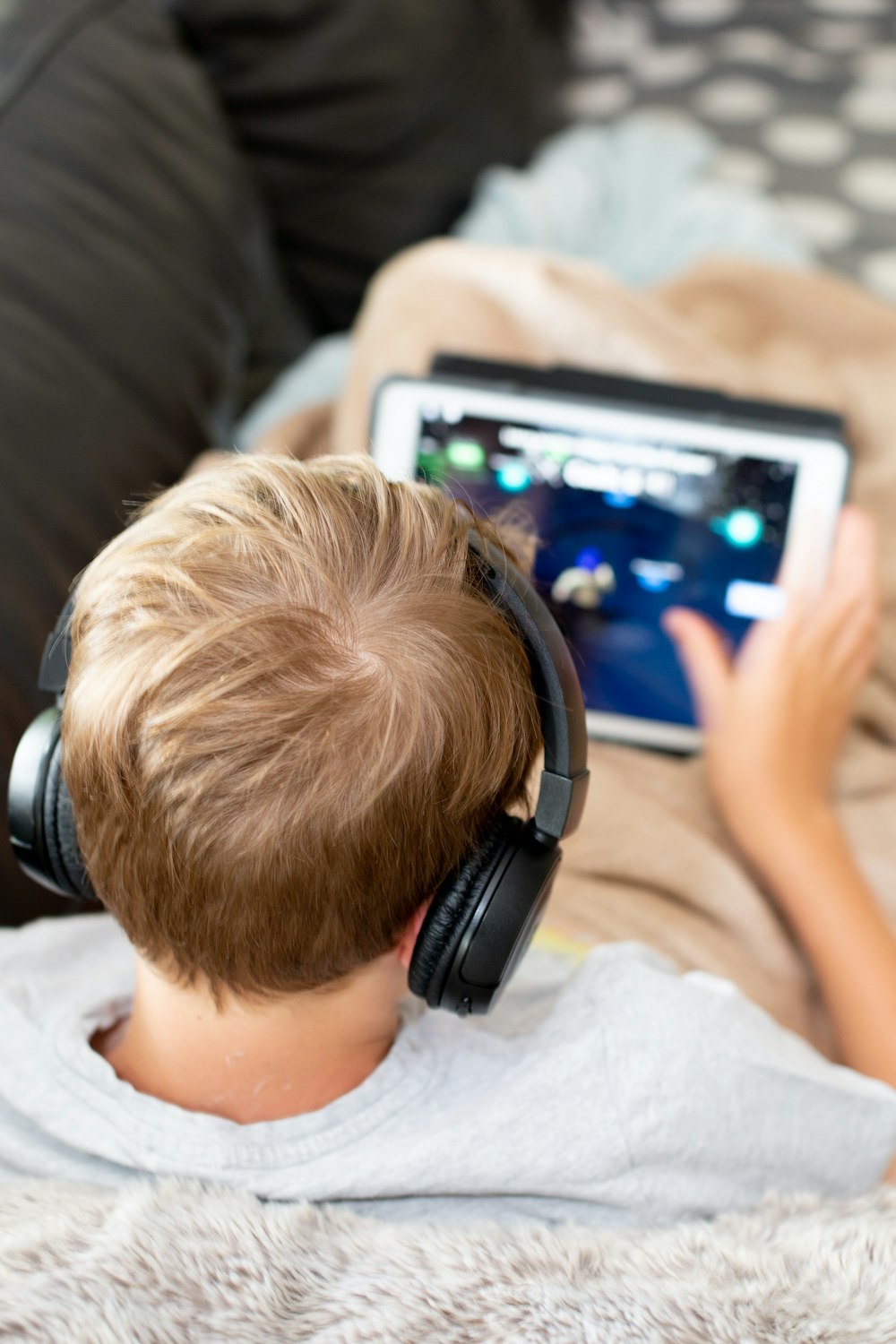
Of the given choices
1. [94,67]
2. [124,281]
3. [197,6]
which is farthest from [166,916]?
[197,6]

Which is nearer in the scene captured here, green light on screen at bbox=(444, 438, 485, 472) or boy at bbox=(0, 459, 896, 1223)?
boy at bbox=(0, 459, 896, 1223)

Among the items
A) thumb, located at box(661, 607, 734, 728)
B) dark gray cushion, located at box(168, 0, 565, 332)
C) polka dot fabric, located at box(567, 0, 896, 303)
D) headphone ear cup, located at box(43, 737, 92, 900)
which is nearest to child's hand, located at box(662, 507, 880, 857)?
thumb, located at box(661, 607, 734, 728)

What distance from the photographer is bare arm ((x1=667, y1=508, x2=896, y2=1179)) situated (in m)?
0.73

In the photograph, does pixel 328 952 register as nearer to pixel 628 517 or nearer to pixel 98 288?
pixel 628 517

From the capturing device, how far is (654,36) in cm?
193

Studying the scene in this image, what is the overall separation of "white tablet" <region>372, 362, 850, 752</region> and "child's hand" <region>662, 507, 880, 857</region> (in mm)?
17

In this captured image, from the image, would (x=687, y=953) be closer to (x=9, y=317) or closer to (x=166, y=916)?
(x=166, y=916)

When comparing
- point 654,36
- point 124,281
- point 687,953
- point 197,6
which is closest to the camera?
point 687,953

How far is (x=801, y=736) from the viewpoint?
0.81 metres

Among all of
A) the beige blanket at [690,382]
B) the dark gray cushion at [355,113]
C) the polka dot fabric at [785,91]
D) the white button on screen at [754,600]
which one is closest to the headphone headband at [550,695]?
the beige blanket at [690,382]

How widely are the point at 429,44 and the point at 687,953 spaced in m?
1.05

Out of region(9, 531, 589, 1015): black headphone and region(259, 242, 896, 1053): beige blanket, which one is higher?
Result: region(9, 531, 589, 1015): black headphone

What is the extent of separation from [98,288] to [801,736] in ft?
2.07

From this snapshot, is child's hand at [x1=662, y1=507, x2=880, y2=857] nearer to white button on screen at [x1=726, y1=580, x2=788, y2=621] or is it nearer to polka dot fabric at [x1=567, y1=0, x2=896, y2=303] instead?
white button on screen at [x1=726, y1=580, x2=788, y2=621]
